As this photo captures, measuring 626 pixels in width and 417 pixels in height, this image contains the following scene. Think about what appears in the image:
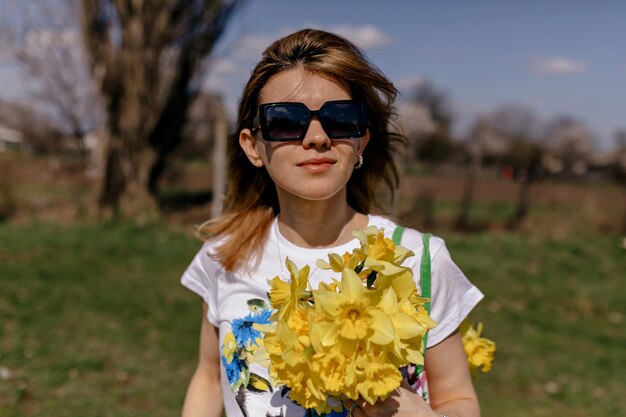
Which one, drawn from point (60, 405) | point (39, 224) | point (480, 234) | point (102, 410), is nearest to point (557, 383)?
point (102, 410)

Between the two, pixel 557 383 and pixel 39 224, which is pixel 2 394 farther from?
pixel 39 224

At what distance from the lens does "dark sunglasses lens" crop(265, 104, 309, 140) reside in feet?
5.00

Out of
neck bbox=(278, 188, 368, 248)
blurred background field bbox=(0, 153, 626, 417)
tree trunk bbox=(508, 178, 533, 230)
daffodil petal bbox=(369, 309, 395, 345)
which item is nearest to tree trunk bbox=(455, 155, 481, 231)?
blurred background field bbox=(0, 153, 626, 417)

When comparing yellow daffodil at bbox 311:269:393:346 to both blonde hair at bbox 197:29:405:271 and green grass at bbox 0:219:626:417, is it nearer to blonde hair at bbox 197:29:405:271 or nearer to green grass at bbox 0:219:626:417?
blonde hair at bbox 197:29:405:271

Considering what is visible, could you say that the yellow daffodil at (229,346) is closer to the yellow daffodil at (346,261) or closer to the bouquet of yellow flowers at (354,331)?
the bouquet of yellow flowers at (354,331)

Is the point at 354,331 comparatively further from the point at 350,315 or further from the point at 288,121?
the point at 288,121

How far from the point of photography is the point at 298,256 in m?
1.68

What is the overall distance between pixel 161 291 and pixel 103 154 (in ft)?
15.0

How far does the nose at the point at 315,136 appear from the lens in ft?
4.95

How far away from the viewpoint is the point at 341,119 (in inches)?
60.2

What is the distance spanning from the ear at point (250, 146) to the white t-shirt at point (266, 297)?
22cm

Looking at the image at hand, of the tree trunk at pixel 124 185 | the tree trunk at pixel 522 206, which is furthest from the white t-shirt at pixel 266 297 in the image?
the tree trunk at pixel 522 206

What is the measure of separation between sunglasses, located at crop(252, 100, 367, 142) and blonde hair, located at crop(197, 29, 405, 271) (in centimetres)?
9

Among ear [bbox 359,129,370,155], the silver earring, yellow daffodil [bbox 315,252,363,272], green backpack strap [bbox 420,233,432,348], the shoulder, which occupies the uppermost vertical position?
ear [bbox 359,129,370,155]
